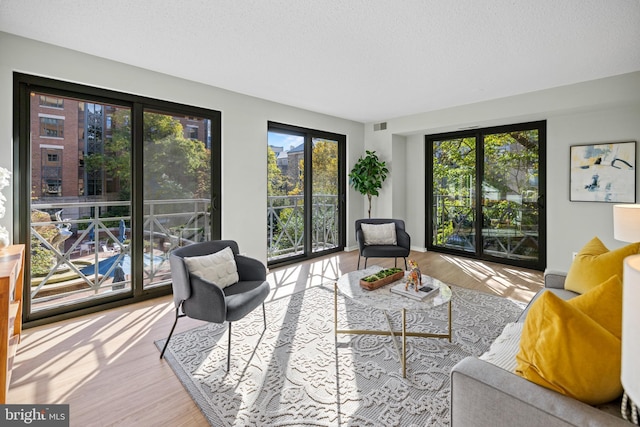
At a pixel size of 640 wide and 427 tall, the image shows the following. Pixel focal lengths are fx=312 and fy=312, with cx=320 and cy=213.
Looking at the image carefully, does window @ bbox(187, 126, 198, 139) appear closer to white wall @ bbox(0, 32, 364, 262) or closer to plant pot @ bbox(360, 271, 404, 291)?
white wall @ bbox(0, 32, 364, 262)

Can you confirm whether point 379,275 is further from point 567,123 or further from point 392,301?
point 567,123

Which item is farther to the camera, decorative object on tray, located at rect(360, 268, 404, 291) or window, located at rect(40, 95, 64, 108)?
window, located at rect(40, 95, 64, 108)

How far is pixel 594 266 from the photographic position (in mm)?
2139

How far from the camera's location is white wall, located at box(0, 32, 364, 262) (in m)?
2.62

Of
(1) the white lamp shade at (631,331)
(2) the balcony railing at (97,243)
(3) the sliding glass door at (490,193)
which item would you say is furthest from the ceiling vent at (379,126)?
(1) the white lamp shade at (631,331)

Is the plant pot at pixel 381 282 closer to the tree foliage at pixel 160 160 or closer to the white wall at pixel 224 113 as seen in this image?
the white wall at pixel 224 113

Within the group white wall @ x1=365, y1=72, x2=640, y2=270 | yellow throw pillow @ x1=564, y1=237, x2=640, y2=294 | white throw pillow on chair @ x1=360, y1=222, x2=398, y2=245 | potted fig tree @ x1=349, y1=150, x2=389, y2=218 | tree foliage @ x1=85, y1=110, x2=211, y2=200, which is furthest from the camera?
potted fig tree @ x1=349, y1=150, x2=389, y2=218

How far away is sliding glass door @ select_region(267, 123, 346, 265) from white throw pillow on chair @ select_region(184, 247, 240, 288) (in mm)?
2175

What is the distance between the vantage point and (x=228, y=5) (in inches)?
87.0

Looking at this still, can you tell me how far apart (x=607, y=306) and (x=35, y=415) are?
2788mm

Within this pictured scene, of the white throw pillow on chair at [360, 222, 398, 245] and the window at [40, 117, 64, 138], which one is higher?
the window at [40, 117, 64, 138]

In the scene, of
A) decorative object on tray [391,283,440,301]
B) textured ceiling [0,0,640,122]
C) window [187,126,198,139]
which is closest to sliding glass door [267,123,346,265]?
window [187,126,198,139]

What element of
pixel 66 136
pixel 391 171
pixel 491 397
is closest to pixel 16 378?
pixel 66 136

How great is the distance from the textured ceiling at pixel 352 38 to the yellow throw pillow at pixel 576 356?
214 centimetres
